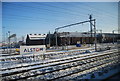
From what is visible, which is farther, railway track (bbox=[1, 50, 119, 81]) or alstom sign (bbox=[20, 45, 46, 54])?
alstom sign (bbox=[20, 45, 46, 54])

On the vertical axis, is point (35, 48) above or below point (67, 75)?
above

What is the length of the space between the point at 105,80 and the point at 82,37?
59245 millimetres

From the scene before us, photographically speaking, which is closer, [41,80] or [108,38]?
[41,80]

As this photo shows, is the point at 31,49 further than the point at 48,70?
Yes

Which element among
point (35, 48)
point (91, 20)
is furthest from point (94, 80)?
point (91, 20)

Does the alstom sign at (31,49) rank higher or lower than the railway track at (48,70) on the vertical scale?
higher

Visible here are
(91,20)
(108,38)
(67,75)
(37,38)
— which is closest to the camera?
(67,75)

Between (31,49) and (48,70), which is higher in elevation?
(31,49)

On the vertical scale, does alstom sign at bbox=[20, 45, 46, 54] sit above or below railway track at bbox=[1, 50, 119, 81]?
above

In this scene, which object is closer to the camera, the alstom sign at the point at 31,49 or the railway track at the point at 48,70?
the railway track at the point at 48,70

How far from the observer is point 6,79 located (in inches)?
256

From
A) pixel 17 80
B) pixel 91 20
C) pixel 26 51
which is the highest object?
pixel 91 20

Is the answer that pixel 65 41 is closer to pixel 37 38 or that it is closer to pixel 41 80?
pixel 37 38

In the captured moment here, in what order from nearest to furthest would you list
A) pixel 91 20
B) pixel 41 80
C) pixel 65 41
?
pixel 41 80, pixel 91 20, pixel 65 41
